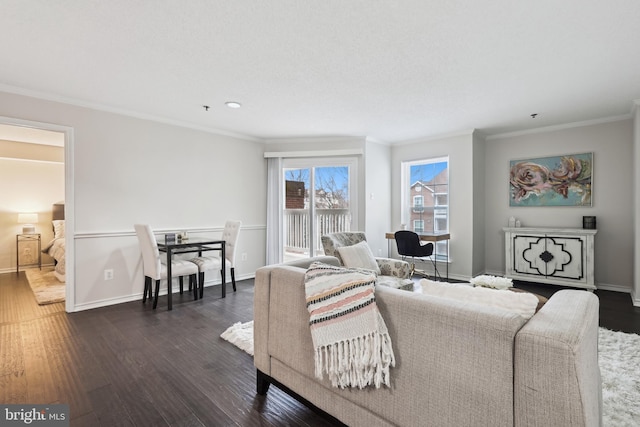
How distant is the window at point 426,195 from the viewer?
5.38 meters

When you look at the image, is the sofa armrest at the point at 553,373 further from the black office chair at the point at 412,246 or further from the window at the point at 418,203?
the window at the point at 418,203

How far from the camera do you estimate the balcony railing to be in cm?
549

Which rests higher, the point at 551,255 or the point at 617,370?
the point at 551,255

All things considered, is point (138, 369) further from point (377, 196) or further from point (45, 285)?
point (377, 196)

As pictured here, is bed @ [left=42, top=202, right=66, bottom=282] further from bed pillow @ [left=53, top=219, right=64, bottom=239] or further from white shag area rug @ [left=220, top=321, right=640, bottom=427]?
white shag area rug @ [left=220, top=321, right=640, bottom=427]

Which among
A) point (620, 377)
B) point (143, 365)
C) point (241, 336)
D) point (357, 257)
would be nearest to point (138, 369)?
point (143, 365)

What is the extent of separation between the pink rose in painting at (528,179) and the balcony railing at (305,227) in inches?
106

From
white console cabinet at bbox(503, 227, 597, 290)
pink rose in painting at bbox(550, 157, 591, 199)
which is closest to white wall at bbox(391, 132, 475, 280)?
white console cabinet at bbox(503, 227, 597, 290)

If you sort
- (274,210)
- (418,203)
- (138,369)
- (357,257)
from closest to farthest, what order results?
1. (138,369)
2. (357,257)
3. (274,210)
4. (418,203)

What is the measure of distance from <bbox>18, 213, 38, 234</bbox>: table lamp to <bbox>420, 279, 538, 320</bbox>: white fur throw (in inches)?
292

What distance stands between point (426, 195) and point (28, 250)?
7523 mm

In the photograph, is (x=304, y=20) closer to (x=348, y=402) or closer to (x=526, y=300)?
(x=526, y=300)

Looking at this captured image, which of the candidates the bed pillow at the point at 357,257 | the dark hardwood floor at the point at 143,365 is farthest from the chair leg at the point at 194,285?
the bed pillow at the point at 357,257

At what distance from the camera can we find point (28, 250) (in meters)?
6.08
